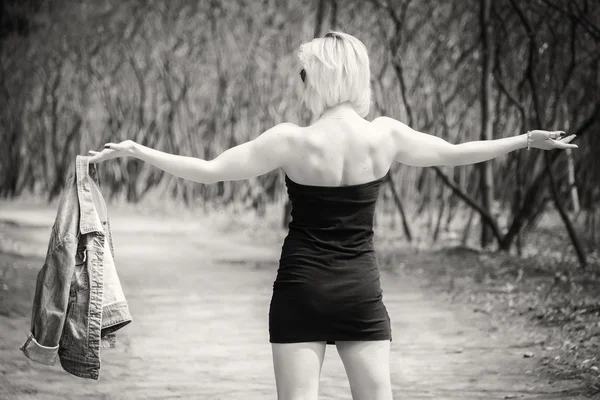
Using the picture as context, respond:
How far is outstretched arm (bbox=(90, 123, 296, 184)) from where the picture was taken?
352 cm

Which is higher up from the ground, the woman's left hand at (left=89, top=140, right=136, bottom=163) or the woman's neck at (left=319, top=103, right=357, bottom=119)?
the woman's neck at (left=319, top=103, right=357, bottom=119)

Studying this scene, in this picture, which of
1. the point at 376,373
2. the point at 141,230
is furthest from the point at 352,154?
the point at 141,230

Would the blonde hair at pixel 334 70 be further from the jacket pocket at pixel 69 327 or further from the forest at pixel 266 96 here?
the forest at pixel 266 96

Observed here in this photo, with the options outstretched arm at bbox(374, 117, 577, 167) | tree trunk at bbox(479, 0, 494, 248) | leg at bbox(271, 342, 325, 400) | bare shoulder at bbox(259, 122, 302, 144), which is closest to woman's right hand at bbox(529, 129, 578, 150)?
outstretched arm at bbox(374, 117, 577, 167)

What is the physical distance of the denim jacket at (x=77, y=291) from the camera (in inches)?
152

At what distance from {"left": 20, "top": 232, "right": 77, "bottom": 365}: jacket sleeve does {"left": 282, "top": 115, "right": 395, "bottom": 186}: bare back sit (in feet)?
3.16

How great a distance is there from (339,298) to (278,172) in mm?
17259

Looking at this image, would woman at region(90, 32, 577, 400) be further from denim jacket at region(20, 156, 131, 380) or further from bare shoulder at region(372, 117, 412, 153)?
denim jacket at region(20, 156, 131, 380)

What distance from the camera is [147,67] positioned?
75.4 feet

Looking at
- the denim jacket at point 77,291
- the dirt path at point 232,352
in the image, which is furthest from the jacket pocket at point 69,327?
the dirt path at point 232,352

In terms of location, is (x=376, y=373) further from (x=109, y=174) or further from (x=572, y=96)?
(x=109, y=174)

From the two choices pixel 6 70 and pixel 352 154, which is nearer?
pixel 352 154

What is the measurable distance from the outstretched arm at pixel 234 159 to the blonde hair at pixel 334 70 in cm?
16

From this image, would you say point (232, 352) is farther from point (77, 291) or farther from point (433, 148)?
point (433, 148)
